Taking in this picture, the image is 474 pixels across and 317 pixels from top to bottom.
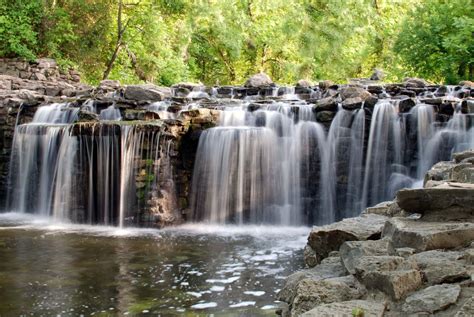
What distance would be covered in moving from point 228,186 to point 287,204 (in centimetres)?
141

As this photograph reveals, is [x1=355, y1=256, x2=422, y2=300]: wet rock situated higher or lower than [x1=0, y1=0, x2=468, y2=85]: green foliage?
lower

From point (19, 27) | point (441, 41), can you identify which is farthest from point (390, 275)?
point (19, 27)

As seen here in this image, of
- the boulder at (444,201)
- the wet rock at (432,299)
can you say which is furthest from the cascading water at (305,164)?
the wet rock at (432,299)

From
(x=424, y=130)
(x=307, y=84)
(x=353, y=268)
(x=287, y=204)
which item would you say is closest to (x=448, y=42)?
(x=307, y=84)

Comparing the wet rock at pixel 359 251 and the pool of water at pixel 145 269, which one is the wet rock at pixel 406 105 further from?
the wet rock at pixel 359 251

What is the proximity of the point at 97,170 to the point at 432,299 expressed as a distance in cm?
1071

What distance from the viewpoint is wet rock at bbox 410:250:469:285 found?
328 cm

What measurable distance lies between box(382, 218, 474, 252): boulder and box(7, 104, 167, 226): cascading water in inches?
343

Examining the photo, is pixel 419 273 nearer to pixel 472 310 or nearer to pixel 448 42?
pixel 472 310

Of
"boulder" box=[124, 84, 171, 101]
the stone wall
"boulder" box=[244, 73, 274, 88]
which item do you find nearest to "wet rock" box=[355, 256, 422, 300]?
"boulder" box=[124, 84, 171, 101]

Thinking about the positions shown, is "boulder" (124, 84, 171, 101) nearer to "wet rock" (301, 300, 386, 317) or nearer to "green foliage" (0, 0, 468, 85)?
"green foliage" (0, 0, 468, 85)

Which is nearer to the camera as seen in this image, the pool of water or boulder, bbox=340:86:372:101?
the pool of water

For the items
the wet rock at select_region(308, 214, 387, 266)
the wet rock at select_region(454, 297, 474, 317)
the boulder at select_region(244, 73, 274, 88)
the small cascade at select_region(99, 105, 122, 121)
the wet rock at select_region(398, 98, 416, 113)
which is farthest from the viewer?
the boulder at select_region(244, 73, 274, 88)

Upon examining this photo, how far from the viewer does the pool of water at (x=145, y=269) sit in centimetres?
602
